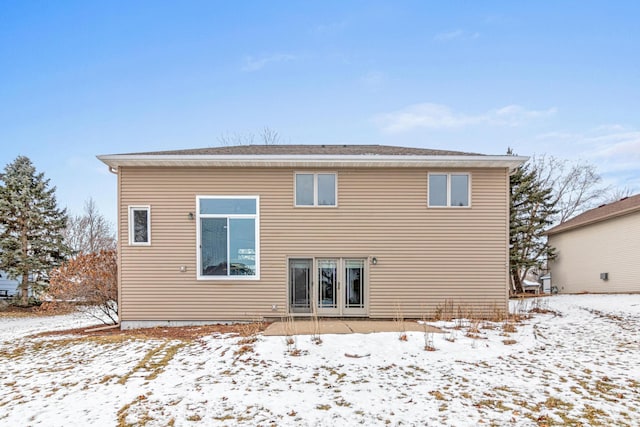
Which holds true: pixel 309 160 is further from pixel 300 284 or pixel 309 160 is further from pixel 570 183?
pixel 570 183

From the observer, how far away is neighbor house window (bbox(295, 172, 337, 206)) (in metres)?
8.96

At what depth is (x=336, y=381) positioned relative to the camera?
456cm

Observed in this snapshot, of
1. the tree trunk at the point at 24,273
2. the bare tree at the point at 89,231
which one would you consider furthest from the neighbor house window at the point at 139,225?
the bare tree at the point at 89,231

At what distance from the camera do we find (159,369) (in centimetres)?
525

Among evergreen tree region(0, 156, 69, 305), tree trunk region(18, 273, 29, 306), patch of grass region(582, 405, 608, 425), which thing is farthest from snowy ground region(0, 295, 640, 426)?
tree trunk region(18, 273, 29, 306)

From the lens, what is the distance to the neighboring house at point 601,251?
14320 mm

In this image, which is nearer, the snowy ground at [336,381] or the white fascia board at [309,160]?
the snowy ground at [336,381]

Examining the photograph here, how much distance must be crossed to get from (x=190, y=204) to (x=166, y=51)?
9.29 m

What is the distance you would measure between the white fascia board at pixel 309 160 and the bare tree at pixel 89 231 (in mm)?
23482

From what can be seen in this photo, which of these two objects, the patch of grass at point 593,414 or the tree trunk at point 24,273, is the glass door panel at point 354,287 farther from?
the tree trunk at point 24,273

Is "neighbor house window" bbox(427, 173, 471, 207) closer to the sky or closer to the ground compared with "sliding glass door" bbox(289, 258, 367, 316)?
closer to the sky

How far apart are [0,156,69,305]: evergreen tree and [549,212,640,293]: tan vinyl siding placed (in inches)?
990

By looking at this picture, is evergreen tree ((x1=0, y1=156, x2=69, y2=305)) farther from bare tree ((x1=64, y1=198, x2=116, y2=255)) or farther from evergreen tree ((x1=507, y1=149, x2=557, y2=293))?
evergreen tree ((x1=507, y1=149, x2=557, y2=293))

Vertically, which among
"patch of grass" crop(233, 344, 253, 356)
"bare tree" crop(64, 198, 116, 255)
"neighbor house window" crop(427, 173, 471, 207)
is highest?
"neighbor house window" crop(427, 173, 471, 207)
